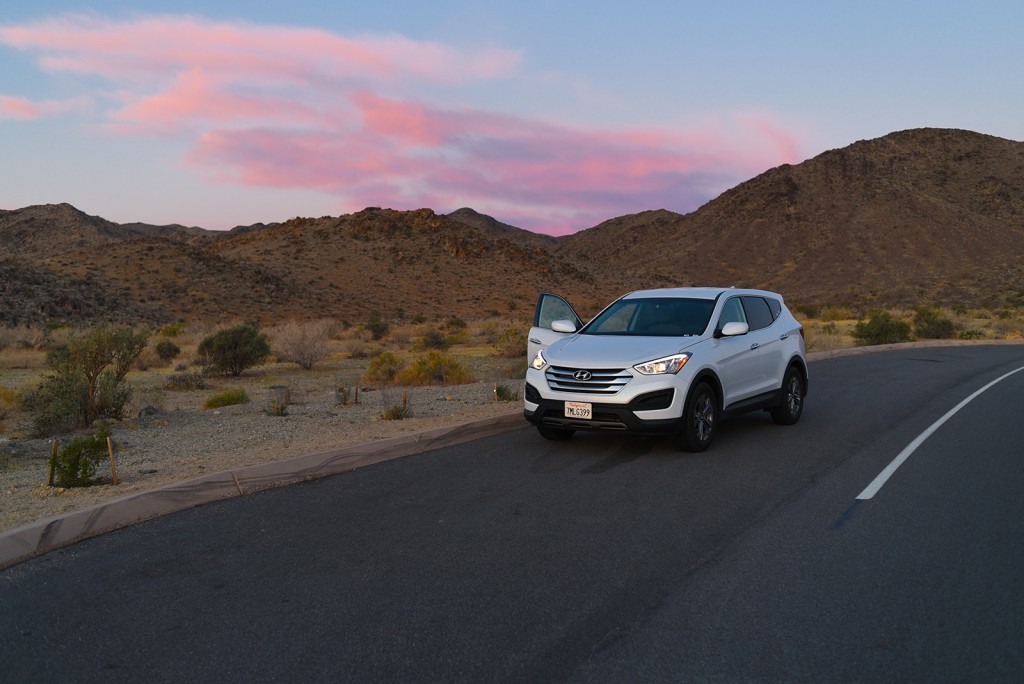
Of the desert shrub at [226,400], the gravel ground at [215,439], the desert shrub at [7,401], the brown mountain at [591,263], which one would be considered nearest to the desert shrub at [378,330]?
the brown mountain at [591,263]

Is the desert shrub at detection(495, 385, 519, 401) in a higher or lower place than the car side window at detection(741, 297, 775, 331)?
lower

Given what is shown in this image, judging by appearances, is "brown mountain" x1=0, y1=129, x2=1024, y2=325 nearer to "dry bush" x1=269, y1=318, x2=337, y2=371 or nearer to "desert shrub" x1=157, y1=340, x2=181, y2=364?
"desert shrub" x1=157, y1=340, x2=181, y2=364

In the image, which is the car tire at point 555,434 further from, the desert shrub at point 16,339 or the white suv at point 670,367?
the desert shrub at point 16,339

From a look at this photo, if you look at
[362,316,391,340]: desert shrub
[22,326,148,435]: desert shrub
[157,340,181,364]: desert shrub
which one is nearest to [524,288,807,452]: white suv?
[22,326,148,435]: desert shrub

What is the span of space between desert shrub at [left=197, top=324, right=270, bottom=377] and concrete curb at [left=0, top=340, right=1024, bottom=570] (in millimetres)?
12887

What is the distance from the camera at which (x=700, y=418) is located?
9.10 m

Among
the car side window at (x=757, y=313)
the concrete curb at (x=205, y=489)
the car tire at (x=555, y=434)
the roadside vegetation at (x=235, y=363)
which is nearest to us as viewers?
the concrete curb at (x=205, y=489)

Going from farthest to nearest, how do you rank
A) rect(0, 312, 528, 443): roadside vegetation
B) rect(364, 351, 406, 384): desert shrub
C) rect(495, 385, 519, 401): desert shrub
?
rect(364, 351, 406, 384): desert shrub < rect(495, 385, 519, 401): desert shrub < rect(0, 312, 528, 443): roadside vegetation

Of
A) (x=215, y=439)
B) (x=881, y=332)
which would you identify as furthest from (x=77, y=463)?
(x=881, y=332)

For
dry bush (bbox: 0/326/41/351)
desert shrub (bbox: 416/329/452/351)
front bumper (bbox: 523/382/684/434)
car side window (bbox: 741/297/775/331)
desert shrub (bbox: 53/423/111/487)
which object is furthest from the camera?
desert shrub (bbox: 416/329/452/351)

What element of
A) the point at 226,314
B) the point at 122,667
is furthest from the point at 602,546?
the point at 226,314

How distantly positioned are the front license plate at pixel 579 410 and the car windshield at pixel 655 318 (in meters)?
1.44

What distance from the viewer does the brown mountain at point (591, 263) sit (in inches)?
2128

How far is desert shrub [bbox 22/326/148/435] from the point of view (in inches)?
468
